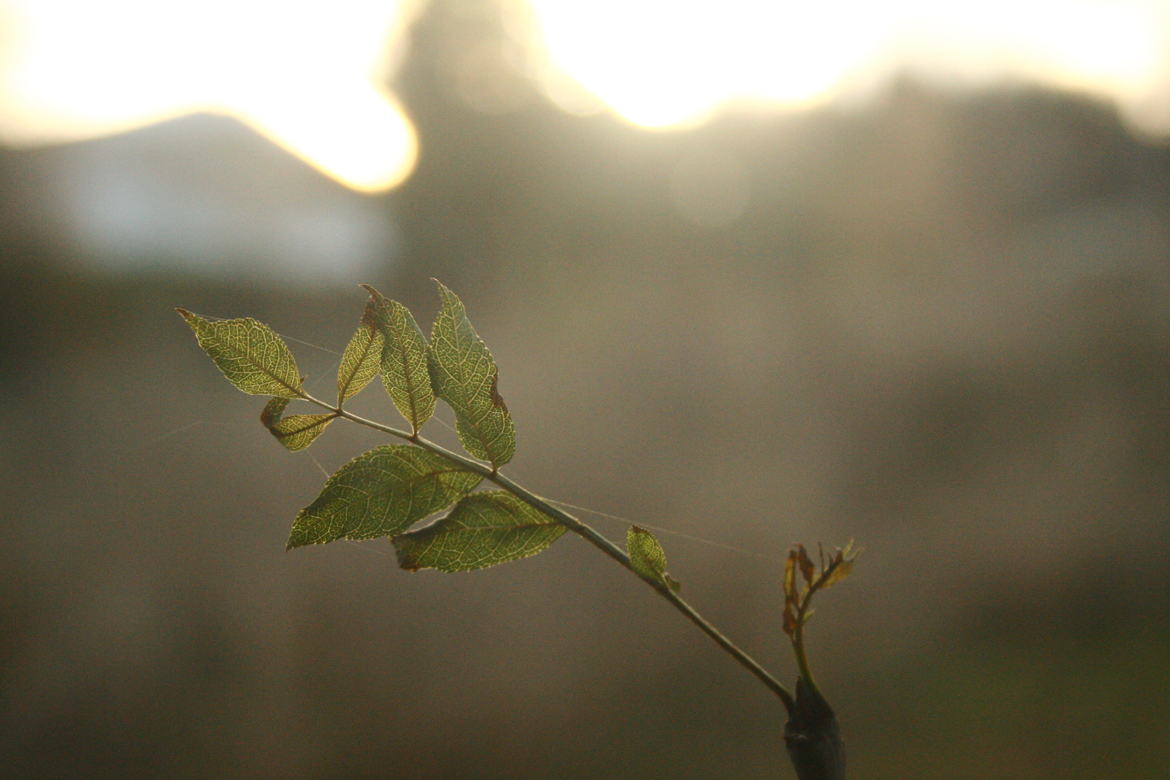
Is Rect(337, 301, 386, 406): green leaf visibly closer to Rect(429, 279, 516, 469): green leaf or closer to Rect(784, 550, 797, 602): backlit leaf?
Rect(429, 279, 516, 469): green leaf

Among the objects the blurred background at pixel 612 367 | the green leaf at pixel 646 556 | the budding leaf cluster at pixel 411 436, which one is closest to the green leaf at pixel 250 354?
the budding leaf cluster at pixel 411 436

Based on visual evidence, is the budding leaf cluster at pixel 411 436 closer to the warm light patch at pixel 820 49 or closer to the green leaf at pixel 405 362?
the green leaf at pixel 405 362

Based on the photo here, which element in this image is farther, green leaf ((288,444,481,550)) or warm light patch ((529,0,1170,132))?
warm light patch ((529,0,1170,132))

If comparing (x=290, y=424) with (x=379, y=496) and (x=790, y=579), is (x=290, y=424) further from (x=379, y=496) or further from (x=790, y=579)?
(x=790, y=579)

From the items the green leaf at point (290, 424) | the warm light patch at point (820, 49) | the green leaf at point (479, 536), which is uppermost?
the warm light patch at point (820, 49)

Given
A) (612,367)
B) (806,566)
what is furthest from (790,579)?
(612,367)

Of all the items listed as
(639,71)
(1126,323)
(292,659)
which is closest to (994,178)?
(1126,323)

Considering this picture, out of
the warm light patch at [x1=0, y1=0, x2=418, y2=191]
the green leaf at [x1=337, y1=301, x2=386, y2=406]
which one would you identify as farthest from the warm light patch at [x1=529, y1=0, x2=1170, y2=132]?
the green leaf at [x1=337, y1=301, x2=386, y2=406]

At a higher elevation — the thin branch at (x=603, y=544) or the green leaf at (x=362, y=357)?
the green leaf at (x=362, y=357)
